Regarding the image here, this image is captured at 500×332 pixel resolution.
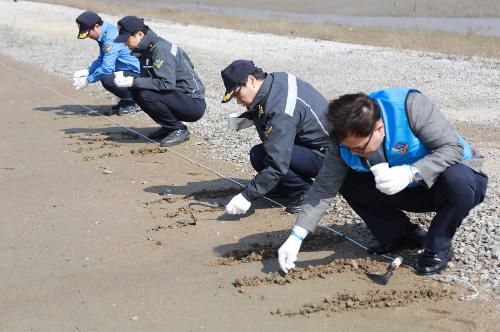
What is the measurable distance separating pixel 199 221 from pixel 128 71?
3.93m

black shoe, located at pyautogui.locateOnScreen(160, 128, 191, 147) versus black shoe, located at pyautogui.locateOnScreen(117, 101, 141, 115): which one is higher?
black shoe, located at pyautogui.locateOnScreen(160, 128, 191, 147)

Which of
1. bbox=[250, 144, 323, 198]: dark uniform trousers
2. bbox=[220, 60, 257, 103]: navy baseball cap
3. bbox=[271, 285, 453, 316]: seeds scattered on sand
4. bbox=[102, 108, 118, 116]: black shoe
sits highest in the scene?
bbox=[220, 60, 257, 103]: navy baseball cap

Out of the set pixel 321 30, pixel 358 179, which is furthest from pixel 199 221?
pixel 321 30

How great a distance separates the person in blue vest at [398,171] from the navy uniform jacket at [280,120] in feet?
1.98

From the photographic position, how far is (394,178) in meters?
3.59

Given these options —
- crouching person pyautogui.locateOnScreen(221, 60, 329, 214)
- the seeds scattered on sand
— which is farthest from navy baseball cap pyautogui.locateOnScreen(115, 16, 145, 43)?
the seeds scattered on sand

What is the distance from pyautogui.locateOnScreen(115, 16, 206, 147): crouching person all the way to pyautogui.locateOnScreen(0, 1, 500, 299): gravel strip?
46 centimetres

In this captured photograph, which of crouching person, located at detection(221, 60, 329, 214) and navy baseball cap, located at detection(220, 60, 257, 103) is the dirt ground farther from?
navy baseball cap, located at detection(220, 60, 257, 103)

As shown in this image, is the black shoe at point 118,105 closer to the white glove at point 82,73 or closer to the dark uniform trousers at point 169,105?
the white glove at point 82,73

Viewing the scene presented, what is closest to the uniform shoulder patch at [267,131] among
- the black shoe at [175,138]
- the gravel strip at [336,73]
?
the gravel strip at [336,73]

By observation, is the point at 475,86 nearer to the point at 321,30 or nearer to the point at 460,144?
the point at 460,144

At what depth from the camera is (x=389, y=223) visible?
4.16m

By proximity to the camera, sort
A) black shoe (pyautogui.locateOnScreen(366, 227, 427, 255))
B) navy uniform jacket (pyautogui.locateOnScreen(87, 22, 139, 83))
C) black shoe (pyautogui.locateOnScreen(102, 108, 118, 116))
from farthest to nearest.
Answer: black shoe (pyautogui.locateOnScreen(102, 108, 118, 116)) → navy uniform jacket (pyautogui.locateOnScreen(87, 22, 139, 83)) → black shoe (pyautogui.locateOnScreen(366, 227, 427, 255))

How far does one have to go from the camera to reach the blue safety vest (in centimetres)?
364
